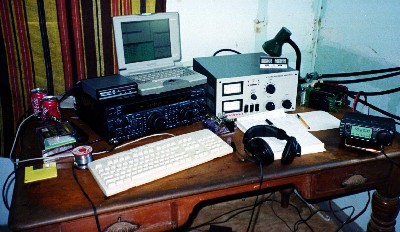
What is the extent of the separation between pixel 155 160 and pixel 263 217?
1.27m

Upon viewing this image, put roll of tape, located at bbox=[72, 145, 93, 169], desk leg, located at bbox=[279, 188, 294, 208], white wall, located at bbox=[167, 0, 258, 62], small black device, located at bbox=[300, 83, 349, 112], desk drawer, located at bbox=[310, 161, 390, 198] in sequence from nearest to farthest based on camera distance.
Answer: roll of tape, located at bbox=[72, 145, 93, 169], desk drawer, located at bbox=[310, 161, 390, 198], small black device, located at bbox=[300, 83, 349, 112], white wall, located at bbox=[167, 0, 258, 62], desk leg, located at bbox=[279, 188, 294, 208]

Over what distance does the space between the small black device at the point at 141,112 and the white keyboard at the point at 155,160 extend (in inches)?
4.6

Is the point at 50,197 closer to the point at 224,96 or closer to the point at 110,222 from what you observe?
the point at 110,222

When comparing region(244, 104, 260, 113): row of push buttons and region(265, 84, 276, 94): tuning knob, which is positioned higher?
region(265, 84, 276, 94): tuning knob

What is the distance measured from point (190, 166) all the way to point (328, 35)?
1.27 metres

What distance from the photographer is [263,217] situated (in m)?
2.27

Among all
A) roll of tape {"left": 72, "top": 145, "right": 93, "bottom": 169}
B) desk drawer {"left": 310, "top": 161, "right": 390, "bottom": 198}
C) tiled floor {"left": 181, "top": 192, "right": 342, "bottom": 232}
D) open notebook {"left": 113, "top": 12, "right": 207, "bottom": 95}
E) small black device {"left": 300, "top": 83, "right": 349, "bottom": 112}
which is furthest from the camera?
tiled floor {"left": 181, "top": 192, "right": 342, "bottom": 232}

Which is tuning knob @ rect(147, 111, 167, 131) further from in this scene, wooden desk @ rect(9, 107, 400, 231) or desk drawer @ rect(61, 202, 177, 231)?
desk drawer @ rect(61, 202, 177, 231)

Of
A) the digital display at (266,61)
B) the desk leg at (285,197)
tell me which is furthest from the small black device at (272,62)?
the desk leg at (285,197)

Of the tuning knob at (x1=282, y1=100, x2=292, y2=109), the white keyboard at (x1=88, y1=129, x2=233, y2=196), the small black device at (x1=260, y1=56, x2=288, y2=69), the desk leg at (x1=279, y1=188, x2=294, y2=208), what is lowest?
the desk leg at (x1=279, y1=188, x2=294, y2=208)

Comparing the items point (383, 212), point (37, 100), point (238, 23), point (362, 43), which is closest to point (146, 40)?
point (37, 100)

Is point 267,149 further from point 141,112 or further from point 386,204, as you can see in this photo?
point 386,204

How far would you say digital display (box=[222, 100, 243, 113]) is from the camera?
5.09 feet

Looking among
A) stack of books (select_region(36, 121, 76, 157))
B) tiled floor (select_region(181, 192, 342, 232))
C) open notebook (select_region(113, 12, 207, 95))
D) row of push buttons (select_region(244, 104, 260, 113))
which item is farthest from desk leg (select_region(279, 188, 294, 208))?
stack of books (select_region(36, 121, 76, 157))
